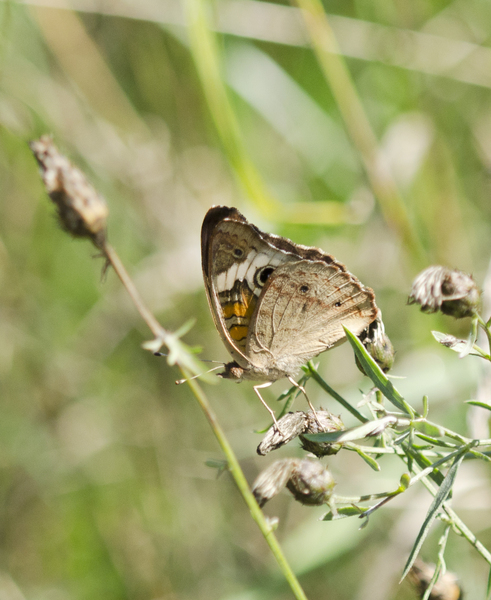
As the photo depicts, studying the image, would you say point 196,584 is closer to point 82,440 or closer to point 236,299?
point 82,440

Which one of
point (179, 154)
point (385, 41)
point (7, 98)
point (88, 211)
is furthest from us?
point (179, 154)

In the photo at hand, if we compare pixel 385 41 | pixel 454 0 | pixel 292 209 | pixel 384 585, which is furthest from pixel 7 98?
pixel 384 585

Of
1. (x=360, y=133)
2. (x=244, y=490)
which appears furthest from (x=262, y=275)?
(x=360, y=133)

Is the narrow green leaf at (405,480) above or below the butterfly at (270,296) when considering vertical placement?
below

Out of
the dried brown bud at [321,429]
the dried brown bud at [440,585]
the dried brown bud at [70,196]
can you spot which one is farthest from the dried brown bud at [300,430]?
the dried brown bud at [70,196]

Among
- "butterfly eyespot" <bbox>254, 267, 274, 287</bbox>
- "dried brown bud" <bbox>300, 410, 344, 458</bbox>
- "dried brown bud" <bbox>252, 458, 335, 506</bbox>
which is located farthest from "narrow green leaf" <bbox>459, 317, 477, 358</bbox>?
"butterfly eyespot" <bbox>254, 267, 274, 287</bbox>

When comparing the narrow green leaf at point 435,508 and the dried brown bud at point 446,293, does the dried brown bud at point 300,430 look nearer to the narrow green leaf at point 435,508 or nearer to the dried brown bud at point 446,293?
the narrow green leaf at point 435,508

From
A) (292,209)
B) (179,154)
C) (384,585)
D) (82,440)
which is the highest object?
(179,154)
